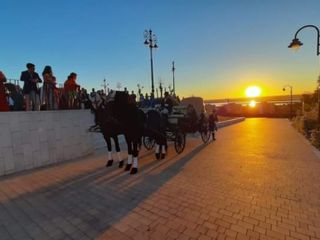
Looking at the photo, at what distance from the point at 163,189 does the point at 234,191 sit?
1.51 m

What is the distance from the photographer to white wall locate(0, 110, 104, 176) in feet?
23.1

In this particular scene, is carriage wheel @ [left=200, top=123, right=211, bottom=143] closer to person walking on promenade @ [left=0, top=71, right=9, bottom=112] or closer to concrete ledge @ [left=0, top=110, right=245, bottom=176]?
concrete ledge @ [left=0, top=110, right=245, bottom=176]

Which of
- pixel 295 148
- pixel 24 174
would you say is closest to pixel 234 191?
pixel 24 174

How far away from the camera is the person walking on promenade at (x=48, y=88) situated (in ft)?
28.3

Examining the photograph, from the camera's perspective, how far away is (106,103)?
284 inches

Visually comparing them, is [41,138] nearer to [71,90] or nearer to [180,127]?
[71,90]

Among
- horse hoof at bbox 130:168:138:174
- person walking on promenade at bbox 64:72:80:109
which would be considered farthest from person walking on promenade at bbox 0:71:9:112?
horse hoof at bbox 130:168:138:174

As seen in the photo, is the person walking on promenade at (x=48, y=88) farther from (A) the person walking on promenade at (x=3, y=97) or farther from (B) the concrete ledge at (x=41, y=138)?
(A) the person walking on promenade at (x=3, y=97)

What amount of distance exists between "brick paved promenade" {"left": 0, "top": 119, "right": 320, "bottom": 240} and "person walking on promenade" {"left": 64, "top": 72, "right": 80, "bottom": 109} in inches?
104

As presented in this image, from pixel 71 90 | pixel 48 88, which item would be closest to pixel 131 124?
pixel 48 88

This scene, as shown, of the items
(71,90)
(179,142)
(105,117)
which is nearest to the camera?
(105,117)

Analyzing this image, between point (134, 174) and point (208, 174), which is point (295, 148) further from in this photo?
point (134, 174)

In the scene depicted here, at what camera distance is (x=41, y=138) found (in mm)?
7926

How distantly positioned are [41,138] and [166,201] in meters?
4.92
